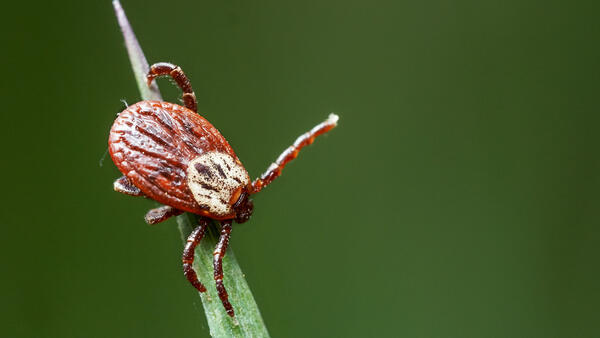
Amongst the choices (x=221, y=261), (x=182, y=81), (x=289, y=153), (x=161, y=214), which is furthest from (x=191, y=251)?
(x=182, y=81)

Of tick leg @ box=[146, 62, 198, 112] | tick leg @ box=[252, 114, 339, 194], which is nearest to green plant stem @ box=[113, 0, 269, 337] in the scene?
tick leg @ box=[146, 62, 198, 112]

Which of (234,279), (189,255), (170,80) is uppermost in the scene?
(170,80)

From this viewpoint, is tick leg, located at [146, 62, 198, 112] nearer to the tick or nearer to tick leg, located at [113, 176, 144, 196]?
the tick

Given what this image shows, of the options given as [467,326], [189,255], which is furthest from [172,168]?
[467,326]

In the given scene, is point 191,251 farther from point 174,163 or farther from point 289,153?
point 289,153

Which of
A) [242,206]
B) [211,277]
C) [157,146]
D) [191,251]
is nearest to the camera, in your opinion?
[211,277]

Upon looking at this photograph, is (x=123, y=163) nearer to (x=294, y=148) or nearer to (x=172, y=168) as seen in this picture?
(x=172, y=168)
